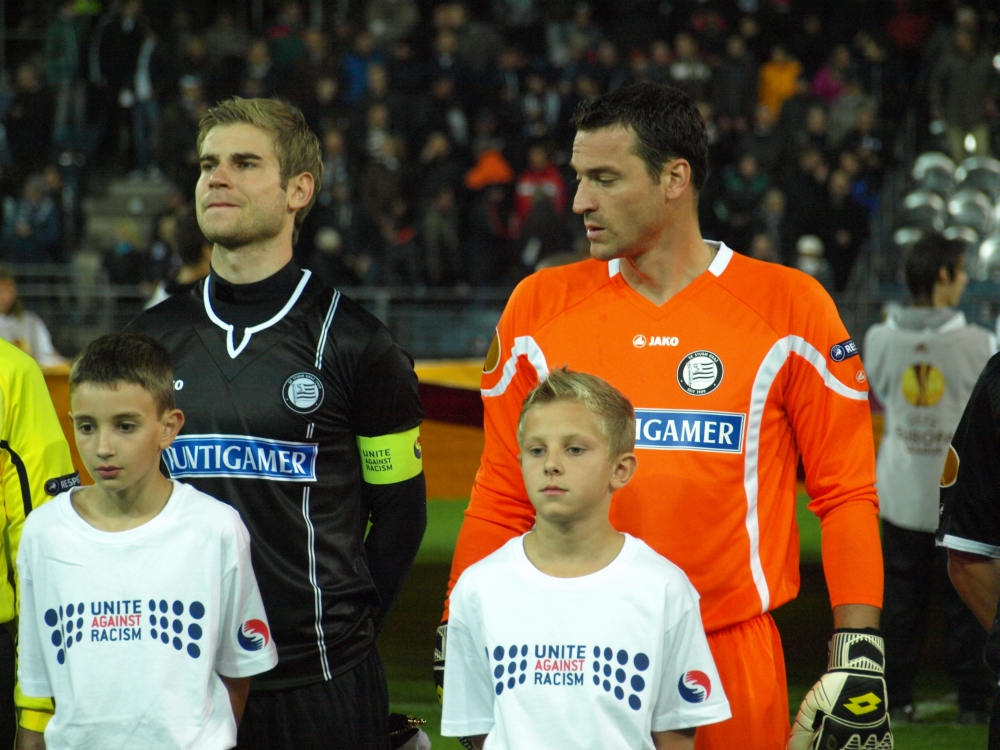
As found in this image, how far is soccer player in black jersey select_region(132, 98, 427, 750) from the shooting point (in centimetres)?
275

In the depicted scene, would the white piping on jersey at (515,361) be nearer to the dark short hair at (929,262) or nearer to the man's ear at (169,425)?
the man's ear at (169,425)

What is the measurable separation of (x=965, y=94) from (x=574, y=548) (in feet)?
44.5

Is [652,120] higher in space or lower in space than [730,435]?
higher

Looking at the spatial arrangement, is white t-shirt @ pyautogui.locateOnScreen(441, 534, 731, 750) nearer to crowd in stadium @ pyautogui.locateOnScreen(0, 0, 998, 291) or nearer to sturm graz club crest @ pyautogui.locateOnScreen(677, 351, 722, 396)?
sturm graz club crest @ pyautogui.locateOnScreen(677, 351, 722, 396)

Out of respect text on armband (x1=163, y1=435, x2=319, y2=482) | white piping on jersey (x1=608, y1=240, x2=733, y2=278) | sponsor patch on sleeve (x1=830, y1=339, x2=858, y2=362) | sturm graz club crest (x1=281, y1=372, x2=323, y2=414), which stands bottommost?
respect text on armband (x1=163, y1=435, x2=319, y2=482)

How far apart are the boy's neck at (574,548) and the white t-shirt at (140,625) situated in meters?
0.60

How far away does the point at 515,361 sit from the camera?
287 cm

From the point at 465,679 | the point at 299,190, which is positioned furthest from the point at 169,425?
the point at 465,679

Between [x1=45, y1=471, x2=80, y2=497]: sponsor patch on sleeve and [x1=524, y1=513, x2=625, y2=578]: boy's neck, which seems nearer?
[x1=524, y1=513, x2=625, y2=578]: boy's neck

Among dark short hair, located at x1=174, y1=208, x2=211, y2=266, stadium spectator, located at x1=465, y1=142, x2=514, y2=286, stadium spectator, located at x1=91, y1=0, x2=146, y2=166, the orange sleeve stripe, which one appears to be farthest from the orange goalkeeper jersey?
stadium spectator, located at x1=91, y1=0, x2=146, y2=166

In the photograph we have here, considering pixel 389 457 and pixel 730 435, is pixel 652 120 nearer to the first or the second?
pixel 730 435

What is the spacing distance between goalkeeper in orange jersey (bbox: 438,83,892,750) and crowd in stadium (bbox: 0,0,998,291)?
937cm

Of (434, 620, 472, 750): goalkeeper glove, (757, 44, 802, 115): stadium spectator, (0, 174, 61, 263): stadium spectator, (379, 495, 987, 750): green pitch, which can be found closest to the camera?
(434, 620, 472, 750): goalkeeper glove

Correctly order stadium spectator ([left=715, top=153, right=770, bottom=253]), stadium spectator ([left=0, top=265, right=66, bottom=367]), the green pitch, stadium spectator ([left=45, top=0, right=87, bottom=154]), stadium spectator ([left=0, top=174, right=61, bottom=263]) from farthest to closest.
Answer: stadium spectator ([left=45, top=0, right=87, bottom=154])
stadium spectator ([left=0, top=174, right=61, bottom=263])
stadium spectator ([left=715, top=153, right=770, bottom=253])
stadium spectator ([left=0, top=265, right=66, bottom=367])
the green pitch
